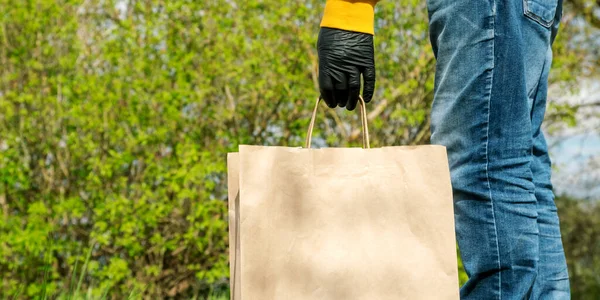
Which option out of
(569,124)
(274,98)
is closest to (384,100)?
(274,98)

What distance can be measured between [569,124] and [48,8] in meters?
3.13

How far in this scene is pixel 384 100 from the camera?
404 cm

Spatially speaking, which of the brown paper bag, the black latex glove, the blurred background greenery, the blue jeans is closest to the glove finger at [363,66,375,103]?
the black latex glove

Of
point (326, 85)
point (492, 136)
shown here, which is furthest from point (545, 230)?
point (326, 85)

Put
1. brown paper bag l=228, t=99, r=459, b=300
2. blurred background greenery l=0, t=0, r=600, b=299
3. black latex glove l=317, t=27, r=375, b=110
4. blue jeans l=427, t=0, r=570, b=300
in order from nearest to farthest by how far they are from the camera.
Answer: brown paper bag l=228, t=99, r=459, b=300 → blue jeans l=427, t=0, r=570, b=300 → black latex glove l=317, t=27, r=375, b=110 → blurred background greenery l=0, t=0, r=600, b=299

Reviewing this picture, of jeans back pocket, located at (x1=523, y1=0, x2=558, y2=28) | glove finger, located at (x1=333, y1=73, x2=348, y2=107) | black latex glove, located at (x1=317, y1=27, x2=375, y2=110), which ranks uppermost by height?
jeans back pocket, located at (x1=523, y1=0, x2=558, y2=28)

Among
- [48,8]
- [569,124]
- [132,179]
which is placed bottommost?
[132,179]

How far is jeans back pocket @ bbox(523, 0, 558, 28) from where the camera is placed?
4.99 feet

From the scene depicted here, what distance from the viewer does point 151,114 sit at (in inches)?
150

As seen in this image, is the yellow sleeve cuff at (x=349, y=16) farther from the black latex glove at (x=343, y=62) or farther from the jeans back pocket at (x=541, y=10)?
the jeans back pocket at (x=541, y=10)

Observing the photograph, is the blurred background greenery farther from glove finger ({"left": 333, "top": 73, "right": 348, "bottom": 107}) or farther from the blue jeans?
the blue jeans

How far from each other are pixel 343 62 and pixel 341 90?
0.08 metres

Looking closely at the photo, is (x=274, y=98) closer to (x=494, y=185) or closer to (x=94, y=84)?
(x=94, y=84)

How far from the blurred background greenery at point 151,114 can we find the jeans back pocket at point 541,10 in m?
2.18
